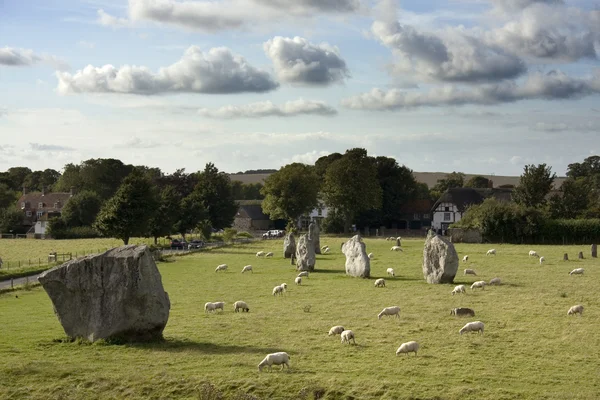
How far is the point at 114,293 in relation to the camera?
81.3 feet

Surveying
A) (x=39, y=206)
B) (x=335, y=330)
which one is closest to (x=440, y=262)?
(x=335, y=330)

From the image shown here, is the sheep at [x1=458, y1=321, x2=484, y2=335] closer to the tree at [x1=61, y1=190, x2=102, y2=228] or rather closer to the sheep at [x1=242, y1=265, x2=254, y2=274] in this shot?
the sheep at [x1=242, y1=265, x2=254, y2=274]

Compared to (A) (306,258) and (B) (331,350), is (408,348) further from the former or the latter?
(A) (306,258)

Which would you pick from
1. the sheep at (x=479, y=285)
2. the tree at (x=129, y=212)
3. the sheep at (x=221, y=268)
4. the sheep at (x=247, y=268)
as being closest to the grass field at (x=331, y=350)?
the sheep at (x=479, y=285)

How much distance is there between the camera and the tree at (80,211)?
114m

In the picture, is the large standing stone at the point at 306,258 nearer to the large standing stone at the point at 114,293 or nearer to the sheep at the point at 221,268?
the sheep at the point at 221,268

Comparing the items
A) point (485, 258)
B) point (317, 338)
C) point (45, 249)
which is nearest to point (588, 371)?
point (317, 338)

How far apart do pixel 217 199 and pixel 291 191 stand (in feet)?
38.9

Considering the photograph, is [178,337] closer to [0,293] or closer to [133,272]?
[133,272]

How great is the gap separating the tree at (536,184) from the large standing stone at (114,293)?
82305mm

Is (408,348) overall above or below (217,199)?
below

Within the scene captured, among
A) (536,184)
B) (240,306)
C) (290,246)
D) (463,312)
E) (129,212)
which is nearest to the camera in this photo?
(463,312)

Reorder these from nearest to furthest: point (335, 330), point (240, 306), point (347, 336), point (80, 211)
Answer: point (347, 336), point (335, 330), point (240, 306), point (80, 211)

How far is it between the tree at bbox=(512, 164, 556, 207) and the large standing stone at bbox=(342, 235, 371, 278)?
57.6 meters
